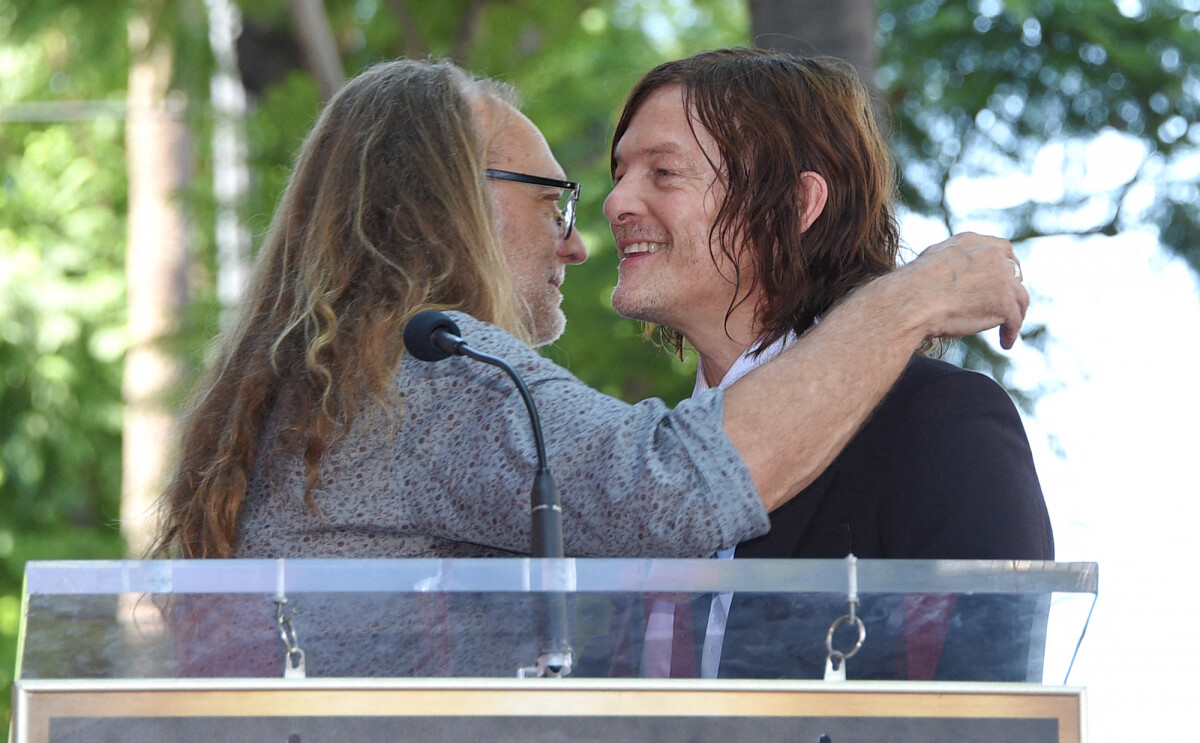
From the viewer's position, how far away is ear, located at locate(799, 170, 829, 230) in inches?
108

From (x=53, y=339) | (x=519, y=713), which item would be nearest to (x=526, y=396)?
(x=519, y=713)

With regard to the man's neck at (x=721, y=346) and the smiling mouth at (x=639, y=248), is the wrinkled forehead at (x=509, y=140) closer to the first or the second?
the smiling mouth at (x=639, y=248)

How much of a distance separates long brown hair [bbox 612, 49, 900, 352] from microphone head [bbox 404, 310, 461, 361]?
969 millimetres

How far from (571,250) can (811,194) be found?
24.8 inches

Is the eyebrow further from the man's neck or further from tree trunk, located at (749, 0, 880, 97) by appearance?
tree trunk, located at (749, 0, 880, 97)

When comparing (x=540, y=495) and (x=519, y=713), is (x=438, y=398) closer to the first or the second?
(x=540, y=495)

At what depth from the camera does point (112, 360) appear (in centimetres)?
1278

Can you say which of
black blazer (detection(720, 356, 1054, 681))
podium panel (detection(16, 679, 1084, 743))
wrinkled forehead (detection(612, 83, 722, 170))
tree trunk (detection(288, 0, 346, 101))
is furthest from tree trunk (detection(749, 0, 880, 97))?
podium panel (detection(16, 679, 1084, 743))

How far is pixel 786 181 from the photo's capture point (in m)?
2.73

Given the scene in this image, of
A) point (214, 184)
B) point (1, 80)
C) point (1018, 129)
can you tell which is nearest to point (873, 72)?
point (1018, 129)

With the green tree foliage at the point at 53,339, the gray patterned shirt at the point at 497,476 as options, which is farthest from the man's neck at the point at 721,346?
the green tree foliage at the point at 53,339

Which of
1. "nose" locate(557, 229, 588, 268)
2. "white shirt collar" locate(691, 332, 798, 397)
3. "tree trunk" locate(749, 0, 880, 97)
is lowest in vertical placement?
"white shirt collar" locate(691, 332, 798, 397)

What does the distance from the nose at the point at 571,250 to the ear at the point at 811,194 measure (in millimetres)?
577

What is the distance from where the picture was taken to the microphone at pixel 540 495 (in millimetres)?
1497
